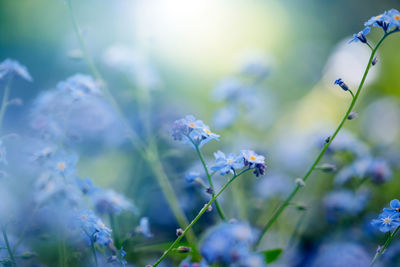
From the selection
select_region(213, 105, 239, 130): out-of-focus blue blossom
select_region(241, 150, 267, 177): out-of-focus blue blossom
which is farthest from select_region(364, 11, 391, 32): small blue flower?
select_region(213, 105, 239, 130): out-of-focus blue blossom

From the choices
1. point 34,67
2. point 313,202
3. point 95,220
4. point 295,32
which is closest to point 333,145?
point 313,202

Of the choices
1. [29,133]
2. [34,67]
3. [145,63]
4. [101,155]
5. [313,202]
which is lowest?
[313,202]

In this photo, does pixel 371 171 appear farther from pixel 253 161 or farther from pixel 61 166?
pixel 61 166

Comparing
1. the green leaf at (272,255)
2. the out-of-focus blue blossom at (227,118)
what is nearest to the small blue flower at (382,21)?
the green leaf at (272,255)

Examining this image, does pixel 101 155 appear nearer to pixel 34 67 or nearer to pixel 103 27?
pixel 34 67

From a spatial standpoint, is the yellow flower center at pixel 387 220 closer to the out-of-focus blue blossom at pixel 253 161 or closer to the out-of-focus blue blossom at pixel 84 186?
the out-of-focus blue blossom at pixel 253 161

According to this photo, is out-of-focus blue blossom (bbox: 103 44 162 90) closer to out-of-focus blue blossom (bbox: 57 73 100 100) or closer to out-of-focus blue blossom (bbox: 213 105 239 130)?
out-of-focus blue blossom (bbox: 213 105 239 130)

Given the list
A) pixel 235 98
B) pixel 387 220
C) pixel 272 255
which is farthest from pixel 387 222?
pixel 235 98
